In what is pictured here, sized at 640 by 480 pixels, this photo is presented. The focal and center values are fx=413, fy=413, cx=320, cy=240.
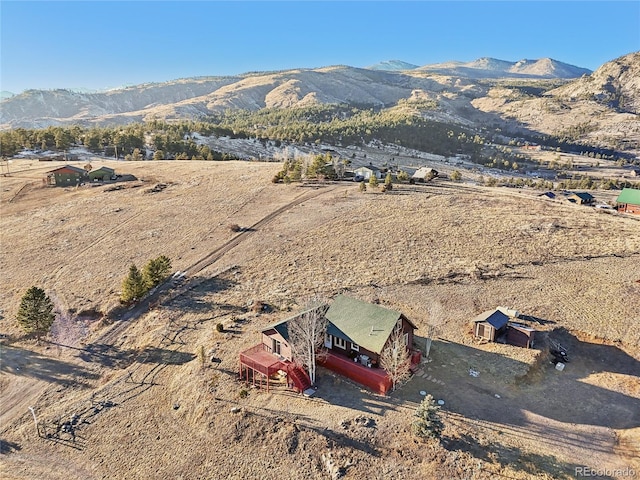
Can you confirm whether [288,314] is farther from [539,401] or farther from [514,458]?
[514,458]

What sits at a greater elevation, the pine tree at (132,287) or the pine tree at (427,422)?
the pine tree at (132,287)

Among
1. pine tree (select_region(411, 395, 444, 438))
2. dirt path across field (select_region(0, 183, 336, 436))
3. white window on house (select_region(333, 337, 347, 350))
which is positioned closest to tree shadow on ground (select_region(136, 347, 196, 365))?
dirt path across field (select_region(0, 183, 336, 436))

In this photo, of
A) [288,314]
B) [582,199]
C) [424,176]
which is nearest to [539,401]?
[288,314]

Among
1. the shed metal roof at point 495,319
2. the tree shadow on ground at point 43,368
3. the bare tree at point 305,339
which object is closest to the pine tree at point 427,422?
the bare tree at point 305,339

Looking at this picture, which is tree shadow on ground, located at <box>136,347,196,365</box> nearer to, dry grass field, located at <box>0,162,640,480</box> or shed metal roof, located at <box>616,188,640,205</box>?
dry grass field, located at <box>0,162,640,480</box>

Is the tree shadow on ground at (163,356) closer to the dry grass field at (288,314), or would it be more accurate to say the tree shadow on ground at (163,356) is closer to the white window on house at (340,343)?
the dry grass field at (288,314)

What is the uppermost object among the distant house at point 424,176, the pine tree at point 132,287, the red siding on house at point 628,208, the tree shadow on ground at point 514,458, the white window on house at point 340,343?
the distant house at point 424,176
